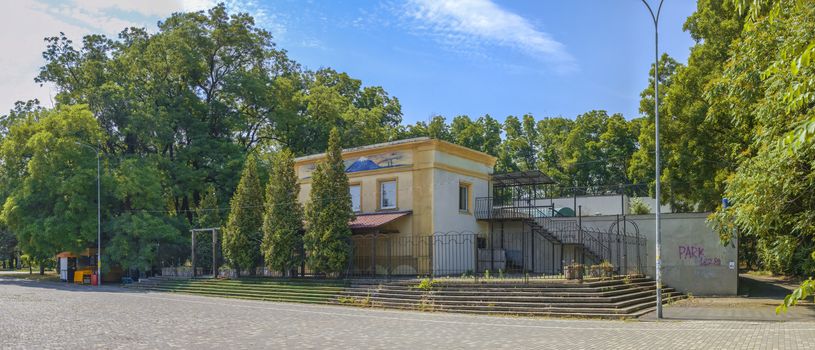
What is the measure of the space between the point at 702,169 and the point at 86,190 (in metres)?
34.8

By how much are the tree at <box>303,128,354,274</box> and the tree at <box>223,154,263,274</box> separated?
4855 mm

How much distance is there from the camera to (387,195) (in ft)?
96.9

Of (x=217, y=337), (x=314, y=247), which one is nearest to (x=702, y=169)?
(x=314, y=247)

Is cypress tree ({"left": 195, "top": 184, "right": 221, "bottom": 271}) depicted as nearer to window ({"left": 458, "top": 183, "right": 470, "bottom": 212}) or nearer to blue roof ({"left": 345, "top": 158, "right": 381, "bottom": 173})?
blue roof ({"left": 345, "top": 158, "right": 381, "bottom": 173})

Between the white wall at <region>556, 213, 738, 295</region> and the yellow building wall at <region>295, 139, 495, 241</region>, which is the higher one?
the yellow building wall at <region>295, 139, 495, 241</region>

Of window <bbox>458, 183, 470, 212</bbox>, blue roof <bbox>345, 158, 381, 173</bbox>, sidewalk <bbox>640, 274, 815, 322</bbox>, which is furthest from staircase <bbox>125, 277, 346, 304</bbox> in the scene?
sidewalk <bbox>640, 274, 815, 322</bbox>

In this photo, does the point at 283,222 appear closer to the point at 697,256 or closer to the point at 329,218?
the point at 329,218

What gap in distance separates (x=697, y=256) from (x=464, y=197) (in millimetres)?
10622

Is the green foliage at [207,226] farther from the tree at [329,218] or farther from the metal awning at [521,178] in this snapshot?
the metal awning at [521,178]

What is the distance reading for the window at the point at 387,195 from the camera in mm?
29203

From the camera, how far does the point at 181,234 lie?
135 ft

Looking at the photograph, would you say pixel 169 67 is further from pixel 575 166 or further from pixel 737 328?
pixel 737 328

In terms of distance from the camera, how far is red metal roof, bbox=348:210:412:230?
27141 millimetres

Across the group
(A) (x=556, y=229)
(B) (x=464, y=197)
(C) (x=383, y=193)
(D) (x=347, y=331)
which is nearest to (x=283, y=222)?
(C) (x=383, y=193)
